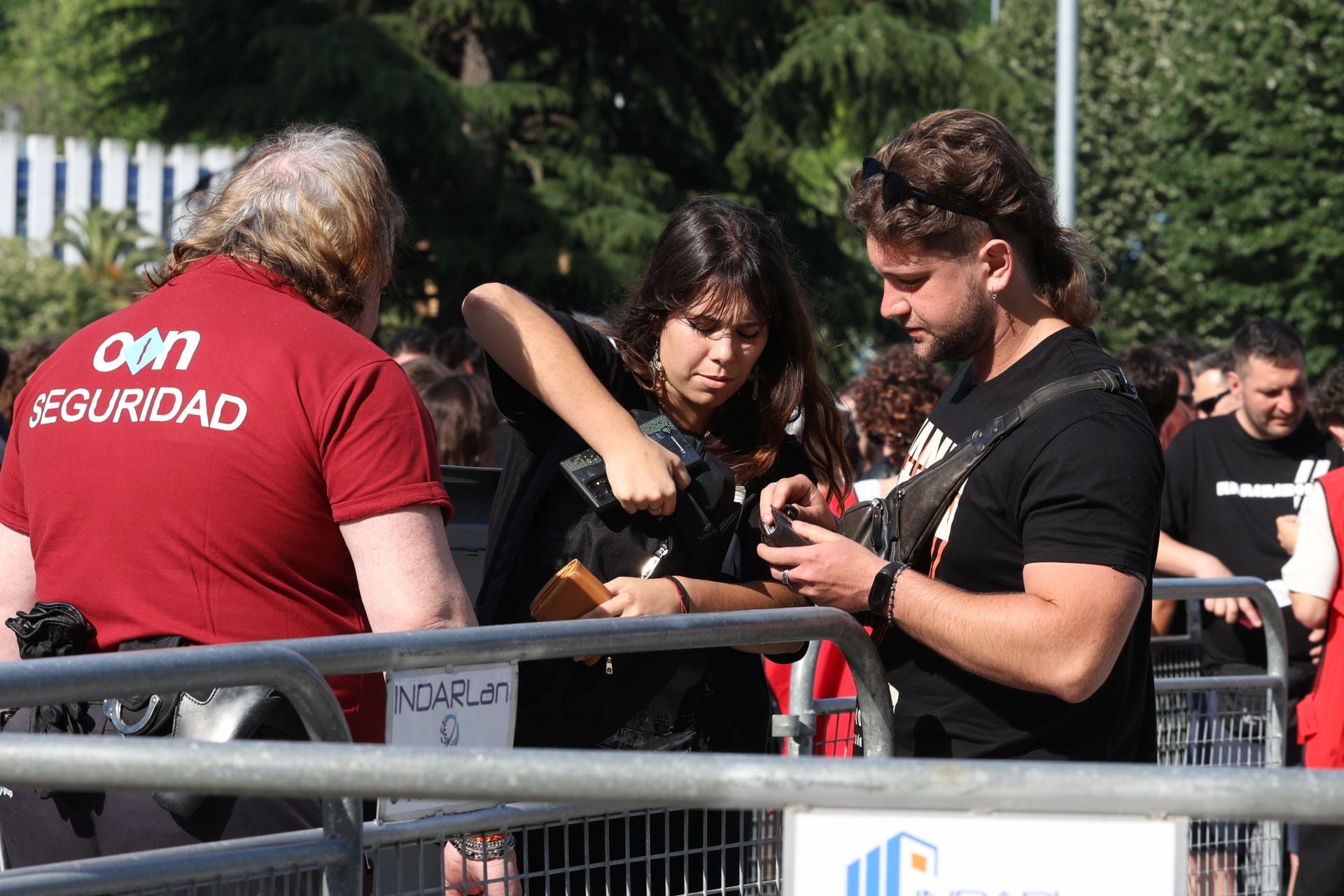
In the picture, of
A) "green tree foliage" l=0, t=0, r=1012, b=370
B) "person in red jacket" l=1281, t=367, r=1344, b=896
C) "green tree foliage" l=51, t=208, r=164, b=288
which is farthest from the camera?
"green tree foliage" l=51, t=208, r=164, b=288

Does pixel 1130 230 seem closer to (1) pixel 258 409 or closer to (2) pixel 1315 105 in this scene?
(2) pixel 1315 105

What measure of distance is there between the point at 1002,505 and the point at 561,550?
85cm

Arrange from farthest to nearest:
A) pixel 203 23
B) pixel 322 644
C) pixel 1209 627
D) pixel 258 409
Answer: pixel 203 23, pixel 1209 627, pixel 258 409, pixel 322 644

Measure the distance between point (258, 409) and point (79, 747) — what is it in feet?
3.23

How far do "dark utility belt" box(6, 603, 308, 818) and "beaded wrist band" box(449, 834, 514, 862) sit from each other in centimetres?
28

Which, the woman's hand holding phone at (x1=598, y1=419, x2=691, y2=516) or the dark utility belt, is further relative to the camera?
the woman's hand holding phone at (x1=598, y1=419, x2=691, y2=516)

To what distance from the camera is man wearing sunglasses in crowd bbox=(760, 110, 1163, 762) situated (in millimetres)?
2250

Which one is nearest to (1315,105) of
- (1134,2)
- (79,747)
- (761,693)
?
(1134,2)

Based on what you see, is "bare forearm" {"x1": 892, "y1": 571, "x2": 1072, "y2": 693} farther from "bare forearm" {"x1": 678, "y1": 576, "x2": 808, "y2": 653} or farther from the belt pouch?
the belt pouch

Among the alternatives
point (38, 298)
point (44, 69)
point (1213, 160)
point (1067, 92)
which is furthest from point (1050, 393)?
point (44, 69)

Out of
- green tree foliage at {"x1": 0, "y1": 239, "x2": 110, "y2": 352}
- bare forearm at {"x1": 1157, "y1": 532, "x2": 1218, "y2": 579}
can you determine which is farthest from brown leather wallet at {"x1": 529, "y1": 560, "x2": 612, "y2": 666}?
green tree foliage at {"x1": 0, "y1": 239, "x2": 110, "y2": 352}

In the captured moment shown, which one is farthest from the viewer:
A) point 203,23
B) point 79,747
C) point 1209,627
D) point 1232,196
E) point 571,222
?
point 1232,196

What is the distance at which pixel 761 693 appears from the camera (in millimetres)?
2852

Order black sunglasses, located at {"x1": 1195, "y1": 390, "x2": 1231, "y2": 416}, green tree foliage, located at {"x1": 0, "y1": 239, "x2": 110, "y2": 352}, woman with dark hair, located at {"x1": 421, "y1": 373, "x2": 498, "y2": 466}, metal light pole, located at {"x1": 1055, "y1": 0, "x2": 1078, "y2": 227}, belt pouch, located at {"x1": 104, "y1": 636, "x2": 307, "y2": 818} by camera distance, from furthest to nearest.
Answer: green tree foliage, located at {"x1": 0, "y1": 239, "x2": 110, "y2": 352} < metal light pole, located at {"x1": 1055, "y1": 0, "x2": 1078, "y2": 227} < black sunglasses, located at {"x1": 1195, "y1": 390, "x2": 1231, "y2": 416} < woman with dark hair, located at {"x1": 421, "y1": 373, "x2": 498, "y2": 466} < belt pouch, located at {"x1": 104, "y1": 636, "x2": 307, "y2": 818}
